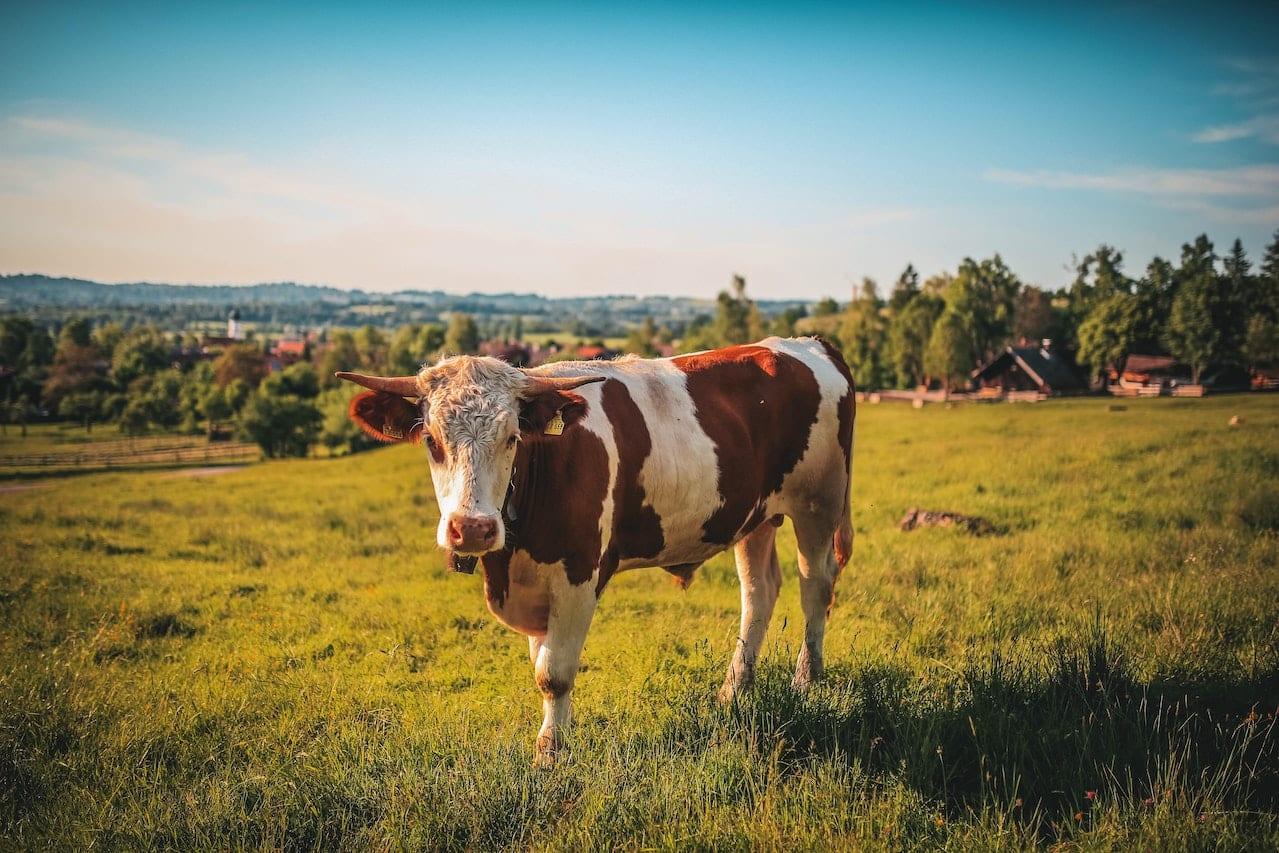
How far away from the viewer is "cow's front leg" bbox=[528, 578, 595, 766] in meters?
4.47

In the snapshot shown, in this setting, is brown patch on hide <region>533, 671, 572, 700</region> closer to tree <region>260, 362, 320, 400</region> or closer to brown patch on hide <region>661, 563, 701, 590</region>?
brown patch on hide <region>661, 563, 701, 590</region>

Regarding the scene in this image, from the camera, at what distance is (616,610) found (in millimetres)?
8266

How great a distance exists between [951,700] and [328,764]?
3800 millimetres

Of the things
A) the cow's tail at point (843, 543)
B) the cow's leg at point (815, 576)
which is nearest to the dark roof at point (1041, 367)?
the cow's tail at point (843, 543)

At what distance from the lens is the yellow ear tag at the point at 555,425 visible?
4188mm

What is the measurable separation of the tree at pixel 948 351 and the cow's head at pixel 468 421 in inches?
2241

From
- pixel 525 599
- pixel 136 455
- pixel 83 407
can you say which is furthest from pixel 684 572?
pixel 136 455

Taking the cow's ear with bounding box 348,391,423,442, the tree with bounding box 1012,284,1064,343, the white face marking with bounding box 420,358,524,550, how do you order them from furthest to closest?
the tree with bounding box 1012,284,1064,343, the cow's ear with bounding box 348,391,423,442, the white face marking with bounding box 420,358,524,550

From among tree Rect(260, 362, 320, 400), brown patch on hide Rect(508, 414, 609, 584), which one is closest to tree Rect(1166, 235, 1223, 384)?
brown patch on hide Rect(508, 414, 609, 584)

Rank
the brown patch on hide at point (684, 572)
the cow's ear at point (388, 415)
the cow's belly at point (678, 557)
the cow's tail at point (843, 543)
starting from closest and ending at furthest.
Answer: the cow's ear at point (388, 415)
the cow's belly at point (678, 557)
the brown patch on hide at point (684, 572)
the cow's tail at point (843, 543)

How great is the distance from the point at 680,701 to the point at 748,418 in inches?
83.7

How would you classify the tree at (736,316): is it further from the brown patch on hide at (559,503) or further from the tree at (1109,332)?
the brown patch on hide at (559,503)

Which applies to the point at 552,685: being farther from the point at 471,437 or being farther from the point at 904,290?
the point at 904,290

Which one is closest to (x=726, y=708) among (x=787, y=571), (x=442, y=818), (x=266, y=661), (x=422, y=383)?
(x=442, y=818)
